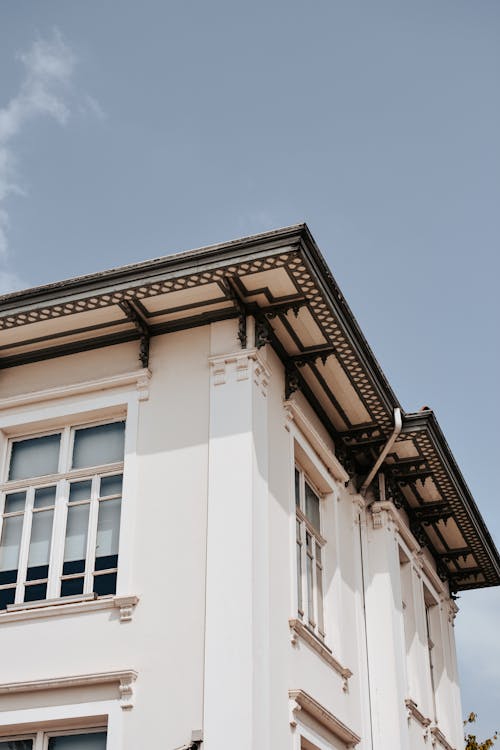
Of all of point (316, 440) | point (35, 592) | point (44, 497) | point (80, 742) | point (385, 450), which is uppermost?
point (385, 450)

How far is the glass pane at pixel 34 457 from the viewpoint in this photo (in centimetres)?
1283

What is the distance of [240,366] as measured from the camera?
Result: 1216cm

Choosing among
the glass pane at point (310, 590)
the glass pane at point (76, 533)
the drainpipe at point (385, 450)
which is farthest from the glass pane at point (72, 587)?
the drainpipe at point (385, 450)

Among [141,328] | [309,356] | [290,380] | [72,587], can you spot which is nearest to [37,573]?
[72,587]

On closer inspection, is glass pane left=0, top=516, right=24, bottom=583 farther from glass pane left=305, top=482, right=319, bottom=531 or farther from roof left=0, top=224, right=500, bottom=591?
glass pane left=305, top=482, right=319, bottom=531

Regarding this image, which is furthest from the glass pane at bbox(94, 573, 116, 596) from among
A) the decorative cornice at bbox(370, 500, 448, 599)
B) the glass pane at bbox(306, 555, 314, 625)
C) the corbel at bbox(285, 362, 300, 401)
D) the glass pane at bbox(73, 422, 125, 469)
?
→ the decorative cornice at bbox(370, 500, 448, 599)

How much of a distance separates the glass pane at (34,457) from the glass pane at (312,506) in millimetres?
3298

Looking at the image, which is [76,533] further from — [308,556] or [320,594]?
[320,594]

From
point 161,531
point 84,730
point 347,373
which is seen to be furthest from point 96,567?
point 347,373

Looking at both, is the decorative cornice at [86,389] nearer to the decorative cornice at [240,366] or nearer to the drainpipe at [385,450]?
the decorative cornice at [240,366]

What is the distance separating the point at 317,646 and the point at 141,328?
A: 4173mm

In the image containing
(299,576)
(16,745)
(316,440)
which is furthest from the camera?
(316,440)

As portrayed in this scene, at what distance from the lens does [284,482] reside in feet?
41.4

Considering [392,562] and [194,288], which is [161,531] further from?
[392,562]
